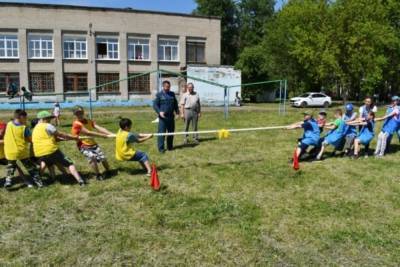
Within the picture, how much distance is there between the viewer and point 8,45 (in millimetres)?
34469

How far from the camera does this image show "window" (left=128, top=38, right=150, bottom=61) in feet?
128

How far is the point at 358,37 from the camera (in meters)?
31.5

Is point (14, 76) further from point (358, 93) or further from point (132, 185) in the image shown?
point (358, 93)

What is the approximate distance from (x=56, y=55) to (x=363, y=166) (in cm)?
3310

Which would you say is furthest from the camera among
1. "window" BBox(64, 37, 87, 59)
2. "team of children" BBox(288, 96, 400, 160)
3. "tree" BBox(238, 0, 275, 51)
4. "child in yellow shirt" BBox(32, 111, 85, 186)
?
"tree" BBox(238, 0, 275, 51)

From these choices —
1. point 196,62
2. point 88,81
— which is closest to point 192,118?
point 88,81

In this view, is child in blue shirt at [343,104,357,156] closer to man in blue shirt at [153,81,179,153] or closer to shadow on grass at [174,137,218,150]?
shadow on grass at [174,137,218,150]

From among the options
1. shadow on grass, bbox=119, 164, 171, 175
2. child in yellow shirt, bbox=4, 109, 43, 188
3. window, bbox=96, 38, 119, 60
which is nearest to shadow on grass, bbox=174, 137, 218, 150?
shadow on grass, bbox=119, 164, 171, 175

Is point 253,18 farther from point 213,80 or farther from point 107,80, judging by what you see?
point 107,80

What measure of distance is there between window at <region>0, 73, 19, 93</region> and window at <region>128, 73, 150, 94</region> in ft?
33.6

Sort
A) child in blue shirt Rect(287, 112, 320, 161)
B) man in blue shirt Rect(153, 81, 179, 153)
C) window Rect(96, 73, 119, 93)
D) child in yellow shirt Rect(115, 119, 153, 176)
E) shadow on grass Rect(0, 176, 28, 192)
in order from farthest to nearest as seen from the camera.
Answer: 1. window Rect(96, 73, 119, 93)
2. man in blue shirt Rect(153, 81, 179, 153)
3. child in blue shirt Rect(287, 112, 320, 161)
4. child in yellow shirt Rect(115, 119, 153, 176)
5. shadow on grass Rect(0, 176, 28, 192)

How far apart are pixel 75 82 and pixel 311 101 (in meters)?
21.9

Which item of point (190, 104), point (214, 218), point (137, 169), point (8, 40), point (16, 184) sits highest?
point (8, 40)

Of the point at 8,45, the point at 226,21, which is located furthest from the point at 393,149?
the point at 226,21
